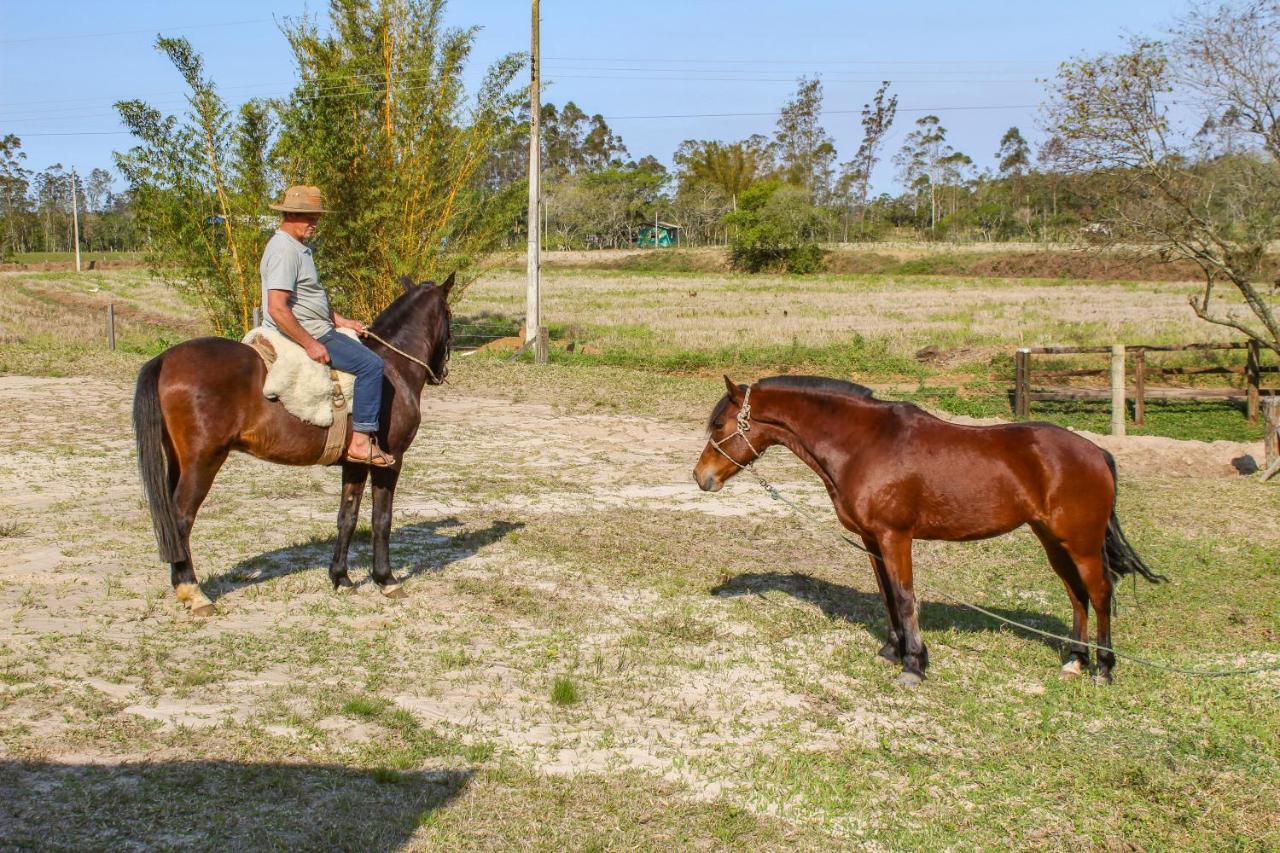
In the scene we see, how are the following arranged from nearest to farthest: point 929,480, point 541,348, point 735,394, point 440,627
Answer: point 929,480 → point 735,394 → point 440,627 → point 541,348

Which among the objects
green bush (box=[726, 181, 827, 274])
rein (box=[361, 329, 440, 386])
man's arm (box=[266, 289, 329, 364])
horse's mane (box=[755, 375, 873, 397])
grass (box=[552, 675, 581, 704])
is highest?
green bush (box=[726, 181, 827, 274])

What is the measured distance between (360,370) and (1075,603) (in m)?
4.99

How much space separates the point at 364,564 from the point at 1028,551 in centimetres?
598

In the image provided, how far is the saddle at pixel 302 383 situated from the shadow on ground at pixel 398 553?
1.33 m

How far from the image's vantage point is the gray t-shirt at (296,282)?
7098 millimetres

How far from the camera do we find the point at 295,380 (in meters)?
7.22

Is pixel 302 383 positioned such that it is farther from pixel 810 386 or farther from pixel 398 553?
pixel 810 386

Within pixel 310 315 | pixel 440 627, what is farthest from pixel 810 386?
pixel 310 315

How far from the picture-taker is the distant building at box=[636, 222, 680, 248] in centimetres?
9608

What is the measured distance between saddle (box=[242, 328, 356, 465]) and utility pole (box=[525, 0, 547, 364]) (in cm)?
1581

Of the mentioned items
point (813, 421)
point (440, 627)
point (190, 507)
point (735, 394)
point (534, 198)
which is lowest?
point (440, 627)

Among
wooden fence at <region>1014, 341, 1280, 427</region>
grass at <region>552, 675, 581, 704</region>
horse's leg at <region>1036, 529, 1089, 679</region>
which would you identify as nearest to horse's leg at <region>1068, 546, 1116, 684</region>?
horse's leg at <region>1036, 529, 1089, 679</region>

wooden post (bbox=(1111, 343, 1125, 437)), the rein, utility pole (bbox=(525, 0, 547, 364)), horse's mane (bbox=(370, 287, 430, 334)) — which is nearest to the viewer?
the rein

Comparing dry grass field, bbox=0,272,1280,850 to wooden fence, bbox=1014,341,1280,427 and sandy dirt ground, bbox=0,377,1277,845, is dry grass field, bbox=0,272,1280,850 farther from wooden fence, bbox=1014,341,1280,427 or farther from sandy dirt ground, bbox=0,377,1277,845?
wooden fence, bbox=1014,341,1280,427
